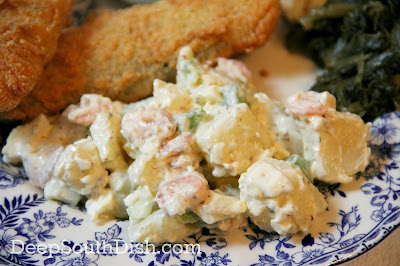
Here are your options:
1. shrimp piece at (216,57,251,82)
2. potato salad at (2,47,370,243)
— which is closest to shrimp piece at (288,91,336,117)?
potato salad at (2,47,370,243)

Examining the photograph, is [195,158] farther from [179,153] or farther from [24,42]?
[24,42]

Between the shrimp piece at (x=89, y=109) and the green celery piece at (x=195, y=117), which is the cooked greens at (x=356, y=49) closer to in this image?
the green celery piece at (x=195, y=117)

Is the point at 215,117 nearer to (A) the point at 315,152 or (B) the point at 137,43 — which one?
(A) the point at 315,152

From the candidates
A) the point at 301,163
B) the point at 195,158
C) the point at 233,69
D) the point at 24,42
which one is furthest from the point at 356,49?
the point at 24,42

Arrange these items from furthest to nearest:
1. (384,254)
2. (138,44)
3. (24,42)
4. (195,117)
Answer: (138,44)
(24,42)
(195,117)
(384,254)

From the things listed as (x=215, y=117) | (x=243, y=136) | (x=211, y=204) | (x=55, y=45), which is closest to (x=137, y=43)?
(x=55, y=45)

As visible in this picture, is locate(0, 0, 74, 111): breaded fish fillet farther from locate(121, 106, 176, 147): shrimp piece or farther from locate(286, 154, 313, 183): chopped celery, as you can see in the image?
locate(286, 154, 313, 183): chopped celery
